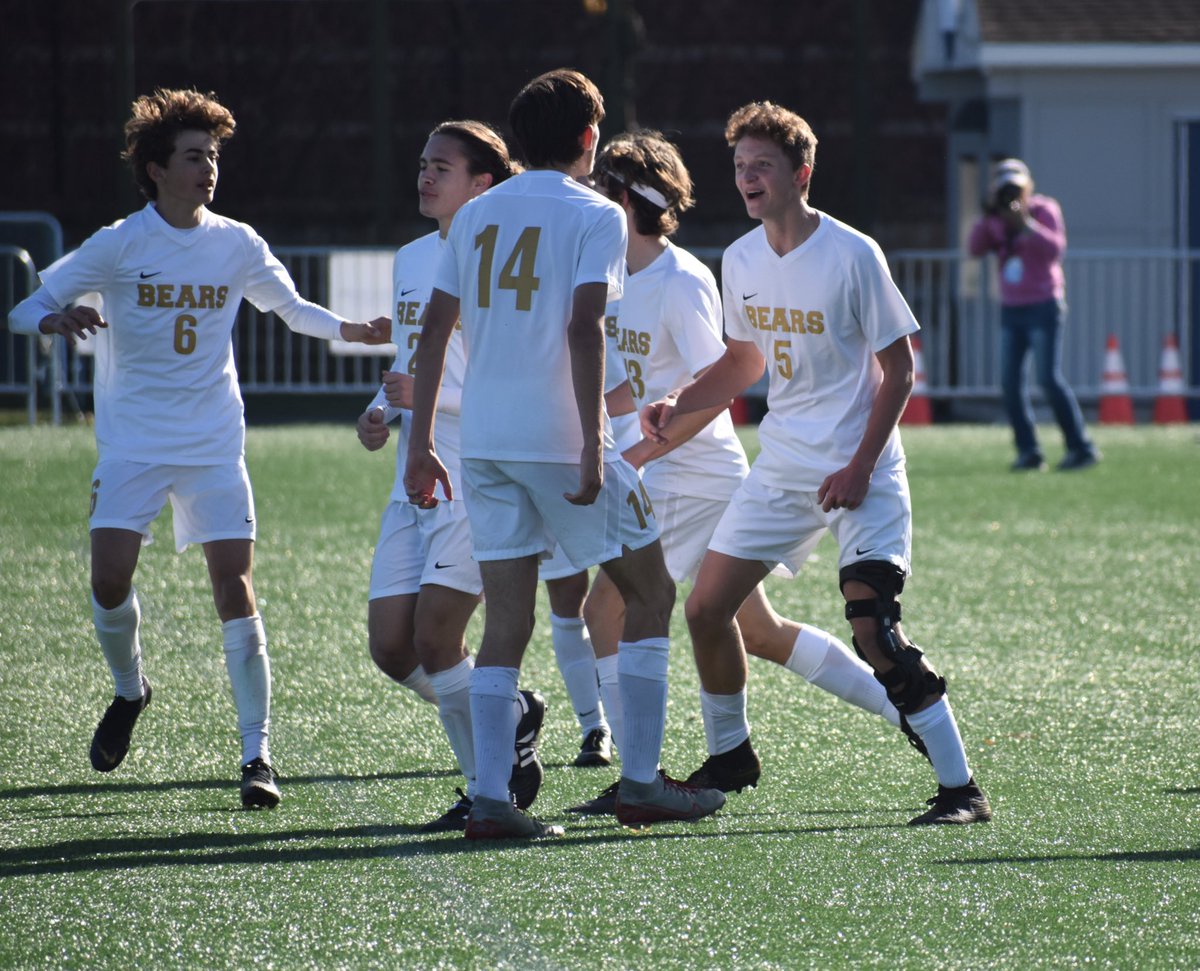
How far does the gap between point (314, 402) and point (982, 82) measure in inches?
296

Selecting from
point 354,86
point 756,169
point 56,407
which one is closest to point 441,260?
point 756,169

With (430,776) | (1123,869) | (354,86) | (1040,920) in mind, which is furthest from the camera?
(354,86)

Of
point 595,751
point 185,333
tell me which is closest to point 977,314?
point 595,751

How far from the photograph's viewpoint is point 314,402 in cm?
2056

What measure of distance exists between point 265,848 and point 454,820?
0.51 m

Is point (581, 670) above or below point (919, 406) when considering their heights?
above

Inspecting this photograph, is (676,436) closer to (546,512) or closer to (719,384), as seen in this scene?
(719,384)

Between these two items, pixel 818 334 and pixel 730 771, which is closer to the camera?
pixel 818 334

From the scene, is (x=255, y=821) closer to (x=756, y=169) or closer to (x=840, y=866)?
(x=840, y=866)

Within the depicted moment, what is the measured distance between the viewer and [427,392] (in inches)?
188

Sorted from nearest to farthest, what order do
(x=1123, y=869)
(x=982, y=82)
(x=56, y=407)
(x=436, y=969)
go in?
(x=436, y=969)
(x=1123, y=869)
(x=56, y=407)
(x=982, y=82)

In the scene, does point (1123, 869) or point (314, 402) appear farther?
point (314, 402)

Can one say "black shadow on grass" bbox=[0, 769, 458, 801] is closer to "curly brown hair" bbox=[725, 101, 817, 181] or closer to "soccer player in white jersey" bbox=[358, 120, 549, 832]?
"soccer player in white jersey" bbox=[358, 120, 549, 832]

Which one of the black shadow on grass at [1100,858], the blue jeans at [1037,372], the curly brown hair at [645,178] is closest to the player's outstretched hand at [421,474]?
the curly brown hair at [645,178]
